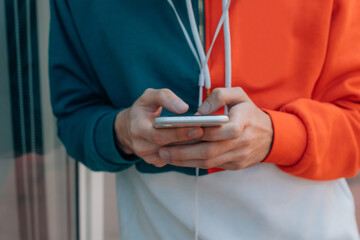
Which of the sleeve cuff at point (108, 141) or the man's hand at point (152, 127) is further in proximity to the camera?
the sleeve cuff at point (108, 141)

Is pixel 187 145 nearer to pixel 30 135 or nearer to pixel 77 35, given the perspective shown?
pixel 77 35

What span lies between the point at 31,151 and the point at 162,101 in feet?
2.21

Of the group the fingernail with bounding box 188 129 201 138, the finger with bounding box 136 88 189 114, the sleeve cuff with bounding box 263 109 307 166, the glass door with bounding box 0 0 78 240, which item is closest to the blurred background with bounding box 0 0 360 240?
the glass door with bounding box 0 0 78 240

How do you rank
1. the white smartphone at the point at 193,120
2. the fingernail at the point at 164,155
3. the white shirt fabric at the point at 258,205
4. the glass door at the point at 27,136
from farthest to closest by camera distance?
the glass door at the point at 27,136 < the white shirt fabric at the point at 258,205 < the fingernail at the point at 164,155 < the white smartphone at the point at 193,120

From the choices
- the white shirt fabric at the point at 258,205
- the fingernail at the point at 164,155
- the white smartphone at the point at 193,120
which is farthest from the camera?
the white shirt fabric at the point at 258,205

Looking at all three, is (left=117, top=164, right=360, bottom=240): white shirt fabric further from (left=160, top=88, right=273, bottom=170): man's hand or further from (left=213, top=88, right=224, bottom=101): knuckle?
(left=213, top=88, right=224, bottom=101): knuckle

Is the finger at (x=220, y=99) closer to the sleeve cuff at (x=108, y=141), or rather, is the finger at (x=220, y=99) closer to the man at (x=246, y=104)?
the man at (x=246, y=104)

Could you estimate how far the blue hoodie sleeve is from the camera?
0.76 m

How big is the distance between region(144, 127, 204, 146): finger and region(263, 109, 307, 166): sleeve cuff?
0.18 m

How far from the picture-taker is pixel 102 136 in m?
0.69

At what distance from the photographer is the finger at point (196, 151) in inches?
21.2

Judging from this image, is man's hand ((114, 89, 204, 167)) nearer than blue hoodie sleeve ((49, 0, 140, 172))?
Result: Yes

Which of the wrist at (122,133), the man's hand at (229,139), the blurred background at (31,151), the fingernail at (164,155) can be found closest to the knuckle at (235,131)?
the man's hand at (229,139)

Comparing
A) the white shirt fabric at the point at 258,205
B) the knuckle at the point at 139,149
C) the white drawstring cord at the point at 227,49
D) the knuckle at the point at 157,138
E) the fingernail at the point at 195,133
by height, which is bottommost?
the white shirt fabric at the point at 258,205
